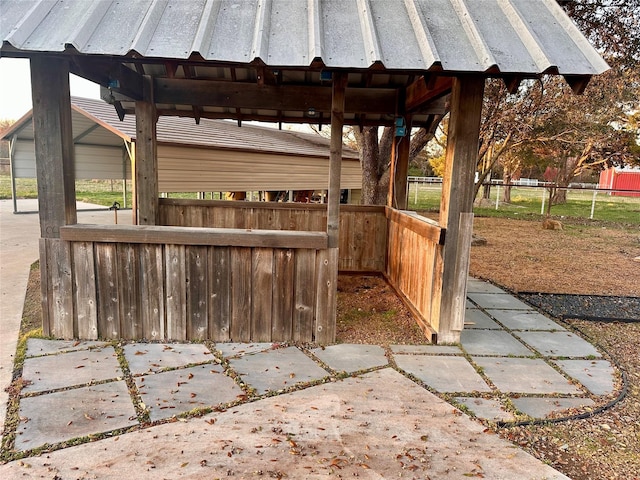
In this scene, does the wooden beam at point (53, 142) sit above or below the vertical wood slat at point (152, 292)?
above

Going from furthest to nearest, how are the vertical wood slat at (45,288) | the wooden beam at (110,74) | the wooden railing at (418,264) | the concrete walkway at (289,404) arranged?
the wooden railing at (418,264) → the vertical wood slat at (45,288) → the wooden beam at (110,74) → the concrete walkway at (289,404)

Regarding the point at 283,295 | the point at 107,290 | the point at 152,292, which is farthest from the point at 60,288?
the point at 283,295

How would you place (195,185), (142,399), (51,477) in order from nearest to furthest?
(51,477), (142,399), (195,185)

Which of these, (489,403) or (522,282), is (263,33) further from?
(522,282)

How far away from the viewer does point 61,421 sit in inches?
81.5

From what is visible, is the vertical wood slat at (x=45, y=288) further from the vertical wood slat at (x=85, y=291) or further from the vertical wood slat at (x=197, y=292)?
the vertical wood slat at (x=197, y=292)

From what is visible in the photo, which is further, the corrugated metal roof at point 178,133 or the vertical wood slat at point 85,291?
the corrugated metal roof at point 178,133

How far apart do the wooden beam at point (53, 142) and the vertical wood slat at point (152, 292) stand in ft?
2.19

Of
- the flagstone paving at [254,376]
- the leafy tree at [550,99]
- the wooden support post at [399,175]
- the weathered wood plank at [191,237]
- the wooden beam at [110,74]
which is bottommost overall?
the flagstone paving at [254,376]

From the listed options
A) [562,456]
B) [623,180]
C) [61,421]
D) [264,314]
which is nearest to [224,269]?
[264,314]

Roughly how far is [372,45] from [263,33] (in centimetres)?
74

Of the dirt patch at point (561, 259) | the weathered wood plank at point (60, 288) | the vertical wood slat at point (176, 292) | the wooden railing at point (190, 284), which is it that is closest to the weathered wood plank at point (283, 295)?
the wooden railing at point (190, 284)

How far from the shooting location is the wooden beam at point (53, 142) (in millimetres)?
2863

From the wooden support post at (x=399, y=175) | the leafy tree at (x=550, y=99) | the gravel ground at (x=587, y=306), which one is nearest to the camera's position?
the gravel ground at (x=587, y=306)
